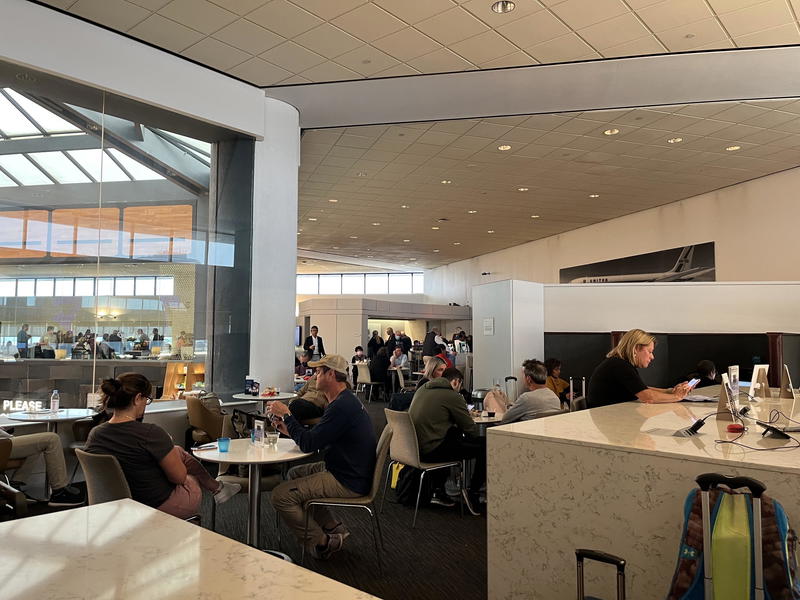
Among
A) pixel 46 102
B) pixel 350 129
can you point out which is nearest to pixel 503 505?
pixel 46 102

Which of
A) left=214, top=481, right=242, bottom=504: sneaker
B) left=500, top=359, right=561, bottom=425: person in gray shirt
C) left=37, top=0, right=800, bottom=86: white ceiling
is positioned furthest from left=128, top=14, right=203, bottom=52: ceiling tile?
left=500, top=359, right=561, bottom=425: person in gray shirt

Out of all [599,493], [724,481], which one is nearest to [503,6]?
[599,493]

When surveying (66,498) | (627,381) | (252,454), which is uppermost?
(627,381)

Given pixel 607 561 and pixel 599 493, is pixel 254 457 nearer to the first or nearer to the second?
pixel 599 493

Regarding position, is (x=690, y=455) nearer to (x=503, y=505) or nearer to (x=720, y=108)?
(x=503, y=505)

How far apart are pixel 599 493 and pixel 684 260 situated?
1023 centimetres

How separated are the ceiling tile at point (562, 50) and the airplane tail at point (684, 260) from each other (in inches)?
251

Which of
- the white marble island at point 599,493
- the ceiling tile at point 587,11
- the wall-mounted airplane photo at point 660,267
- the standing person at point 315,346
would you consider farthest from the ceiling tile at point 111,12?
the wall-mounted airplane photo at point 660,267

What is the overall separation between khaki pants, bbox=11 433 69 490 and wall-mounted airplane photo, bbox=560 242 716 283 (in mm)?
10340

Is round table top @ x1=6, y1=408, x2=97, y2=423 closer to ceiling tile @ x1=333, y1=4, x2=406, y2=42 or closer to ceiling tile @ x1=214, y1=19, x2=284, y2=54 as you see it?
ceiling tile @ x1=214, y1=19, x2=284, y2=54

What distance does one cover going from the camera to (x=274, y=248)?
7.43m

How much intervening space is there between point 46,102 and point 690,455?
6085 millimetres

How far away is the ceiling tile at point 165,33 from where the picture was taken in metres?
5.71

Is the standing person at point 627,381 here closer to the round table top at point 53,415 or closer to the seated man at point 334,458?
the seated man at point 334,458
